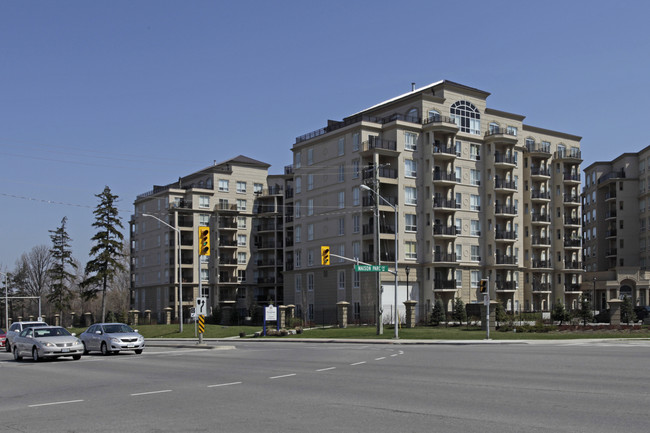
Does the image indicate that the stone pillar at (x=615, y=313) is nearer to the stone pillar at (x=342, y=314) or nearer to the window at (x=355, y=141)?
the stone pillar at (x=342, y=314)

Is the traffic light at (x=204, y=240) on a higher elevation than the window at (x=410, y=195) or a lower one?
lower

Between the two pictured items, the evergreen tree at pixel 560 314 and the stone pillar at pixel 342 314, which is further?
the stone pillar at pixel 342 314

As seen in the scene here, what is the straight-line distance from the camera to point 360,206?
75.1 meters

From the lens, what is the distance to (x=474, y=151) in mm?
82500

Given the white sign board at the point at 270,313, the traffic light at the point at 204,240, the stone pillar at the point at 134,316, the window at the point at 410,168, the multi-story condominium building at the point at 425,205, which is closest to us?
the traffic light at the point at 204,240

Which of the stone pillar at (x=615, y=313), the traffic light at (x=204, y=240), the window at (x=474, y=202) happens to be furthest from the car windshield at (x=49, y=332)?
the window at (x=474, y=202)

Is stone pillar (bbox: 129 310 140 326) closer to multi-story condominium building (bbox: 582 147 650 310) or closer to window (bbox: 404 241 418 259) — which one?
window (bbox: 404 241 418 259)

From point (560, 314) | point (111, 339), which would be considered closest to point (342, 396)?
point (111, 339)

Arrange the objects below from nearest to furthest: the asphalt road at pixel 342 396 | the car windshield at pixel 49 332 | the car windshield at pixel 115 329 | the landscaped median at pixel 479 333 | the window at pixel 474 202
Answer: the asphalt road at pixel 342 396 < the car windshield at pixel 49 332 < the car windshield at pixel 115 329 < the landscaped median at pixel 479 333 < the window at pixel 474 202

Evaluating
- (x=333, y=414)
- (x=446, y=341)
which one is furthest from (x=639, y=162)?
(x=333, y=414)

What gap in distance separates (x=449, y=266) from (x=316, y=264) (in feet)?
48.6

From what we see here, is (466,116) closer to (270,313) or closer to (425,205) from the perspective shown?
(425,205)

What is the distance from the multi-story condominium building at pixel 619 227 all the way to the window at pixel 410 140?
116 feet

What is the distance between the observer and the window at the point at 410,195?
7634cm
